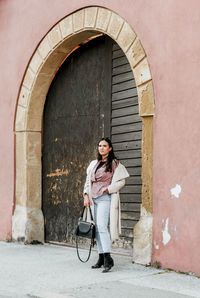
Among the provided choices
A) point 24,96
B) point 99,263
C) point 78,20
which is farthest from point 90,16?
point 99,263

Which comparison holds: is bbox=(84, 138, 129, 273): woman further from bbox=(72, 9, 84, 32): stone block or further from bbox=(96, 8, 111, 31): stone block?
bbox=(72, 9, 84, 32): stone block

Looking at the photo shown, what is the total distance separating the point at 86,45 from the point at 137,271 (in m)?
3.91

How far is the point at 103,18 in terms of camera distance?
7266 mm

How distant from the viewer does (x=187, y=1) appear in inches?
237

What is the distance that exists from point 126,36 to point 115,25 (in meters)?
0.31

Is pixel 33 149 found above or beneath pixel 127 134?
beneath

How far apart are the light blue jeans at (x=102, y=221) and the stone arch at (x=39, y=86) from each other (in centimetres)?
149

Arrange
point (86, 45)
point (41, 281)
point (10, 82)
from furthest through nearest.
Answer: point (10, 82), point (86, 45), point (41, 281)

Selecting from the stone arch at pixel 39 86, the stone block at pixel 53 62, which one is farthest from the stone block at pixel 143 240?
the stone block at pixel 53 62

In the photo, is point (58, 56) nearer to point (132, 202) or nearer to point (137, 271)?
point (132, 202)

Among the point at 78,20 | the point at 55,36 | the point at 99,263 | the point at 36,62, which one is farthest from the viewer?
the point at 36,62

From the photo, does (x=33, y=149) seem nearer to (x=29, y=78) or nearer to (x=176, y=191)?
(x=29, y=78)

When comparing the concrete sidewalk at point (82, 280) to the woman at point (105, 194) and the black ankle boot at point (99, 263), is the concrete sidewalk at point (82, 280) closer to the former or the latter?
the black ankle boot at point (99, 263)

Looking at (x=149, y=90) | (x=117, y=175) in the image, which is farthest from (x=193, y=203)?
(x=149, y=90)
